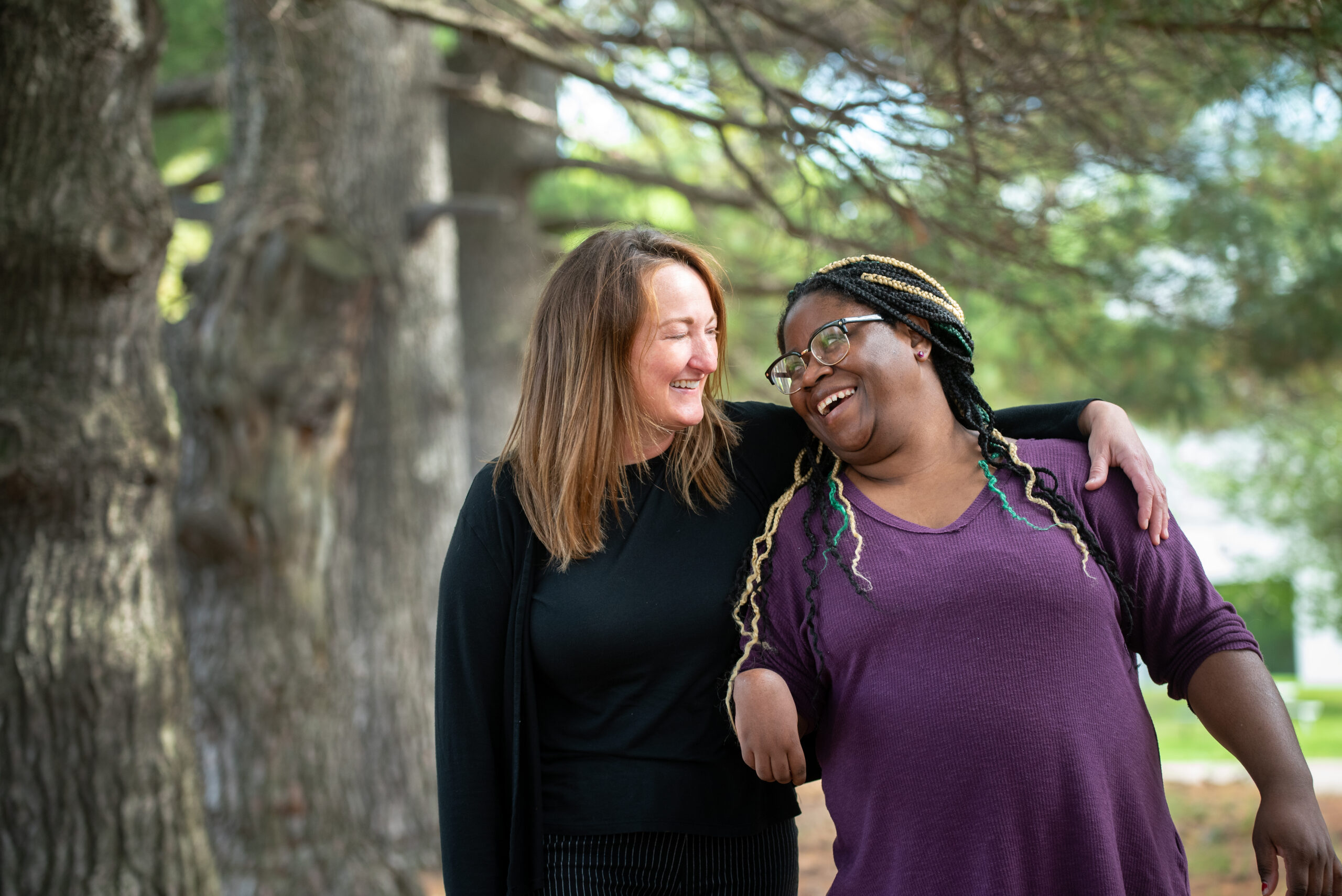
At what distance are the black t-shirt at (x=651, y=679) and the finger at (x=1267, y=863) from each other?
0.82 meters

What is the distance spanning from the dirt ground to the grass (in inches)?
129

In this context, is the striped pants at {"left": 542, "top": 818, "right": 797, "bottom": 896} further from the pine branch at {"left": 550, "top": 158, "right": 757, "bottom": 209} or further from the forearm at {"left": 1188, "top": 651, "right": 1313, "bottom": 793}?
the pine branch at {"left": 550, "top": 158, "right": 757, "bottom": 209}

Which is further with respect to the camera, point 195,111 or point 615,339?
point 195,111

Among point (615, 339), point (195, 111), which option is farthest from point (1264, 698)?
point (195, 111)

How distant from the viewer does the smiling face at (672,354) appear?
2350 mm

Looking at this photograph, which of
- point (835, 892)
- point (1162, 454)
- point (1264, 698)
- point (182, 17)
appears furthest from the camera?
point (1162, 454)

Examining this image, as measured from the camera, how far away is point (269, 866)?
180 inches

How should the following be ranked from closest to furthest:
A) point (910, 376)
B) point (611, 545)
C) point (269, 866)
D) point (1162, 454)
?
point (910, 376), point (611, 545), point (269, 866), point (1162, 454)

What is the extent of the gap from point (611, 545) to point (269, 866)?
316 cm

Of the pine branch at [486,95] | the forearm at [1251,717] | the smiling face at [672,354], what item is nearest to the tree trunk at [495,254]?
the pine branch at [486,95]

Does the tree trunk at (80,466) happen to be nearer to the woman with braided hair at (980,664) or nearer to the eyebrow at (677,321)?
the eyebrow at (677,321)

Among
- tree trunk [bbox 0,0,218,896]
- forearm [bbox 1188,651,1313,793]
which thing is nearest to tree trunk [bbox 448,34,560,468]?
tree trunk [bbox 0,0,218,896]

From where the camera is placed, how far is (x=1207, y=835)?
6.58 m

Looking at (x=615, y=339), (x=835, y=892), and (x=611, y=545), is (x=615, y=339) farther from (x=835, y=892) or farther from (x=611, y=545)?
(x=835, y=892)
